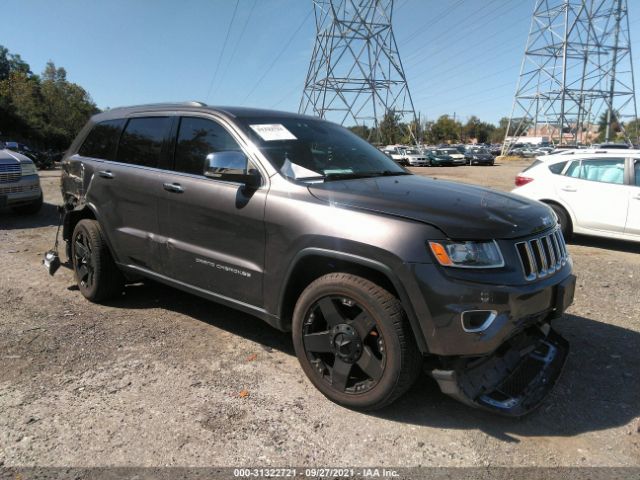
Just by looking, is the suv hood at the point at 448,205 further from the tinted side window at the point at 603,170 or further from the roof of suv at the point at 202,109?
the tinted side window at the point at 603,170

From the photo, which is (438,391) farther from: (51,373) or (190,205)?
(51,373)

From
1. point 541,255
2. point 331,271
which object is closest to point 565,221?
point 541,255

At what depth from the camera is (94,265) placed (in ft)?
15.1

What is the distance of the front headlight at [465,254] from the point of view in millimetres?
2643

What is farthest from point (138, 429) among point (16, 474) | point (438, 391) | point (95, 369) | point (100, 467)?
point (438, 391)

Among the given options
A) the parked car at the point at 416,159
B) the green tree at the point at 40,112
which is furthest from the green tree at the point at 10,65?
the parked car at the point at 416,159

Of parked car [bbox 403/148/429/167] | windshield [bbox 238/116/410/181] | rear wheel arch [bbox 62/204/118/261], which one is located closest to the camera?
windshield [bbox 238/116/410/181]

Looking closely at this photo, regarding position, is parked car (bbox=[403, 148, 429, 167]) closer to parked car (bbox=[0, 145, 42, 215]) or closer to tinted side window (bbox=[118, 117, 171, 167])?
parked car (bbox=[0, 145, 42, 215])

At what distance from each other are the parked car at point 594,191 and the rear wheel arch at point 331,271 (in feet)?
20.5

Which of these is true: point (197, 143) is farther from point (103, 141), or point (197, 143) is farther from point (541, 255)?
point (541, 255)

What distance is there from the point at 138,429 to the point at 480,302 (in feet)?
6.47

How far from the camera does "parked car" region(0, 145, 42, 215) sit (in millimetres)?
9094

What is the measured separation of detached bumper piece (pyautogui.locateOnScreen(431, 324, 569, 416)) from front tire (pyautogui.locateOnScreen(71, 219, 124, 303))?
10.4ft

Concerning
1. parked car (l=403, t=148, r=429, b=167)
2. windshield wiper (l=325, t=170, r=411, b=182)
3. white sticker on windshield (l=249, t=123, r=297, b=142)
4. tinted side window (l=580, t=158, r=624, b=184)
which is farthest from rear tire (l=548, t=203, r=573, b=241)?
parked car (l=403, t=148, r=429, b=167)
